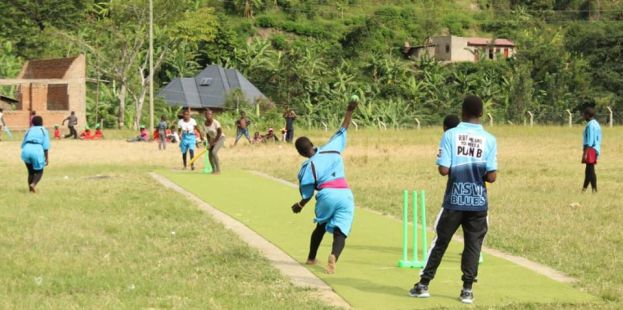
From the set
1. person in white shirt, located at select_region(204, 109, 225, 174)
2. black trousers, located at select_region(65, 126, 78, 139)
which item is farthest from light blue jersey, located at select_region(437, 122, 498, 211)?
black trousers, located at select_region(65, 126, 78, 139)

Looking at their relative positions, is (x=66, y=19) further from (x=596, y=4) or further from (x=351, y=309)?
(x=351, y=309)

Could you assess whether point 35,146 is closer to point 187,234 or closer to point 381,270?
point 187,234

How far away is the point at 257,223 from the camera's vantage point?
14000 mm

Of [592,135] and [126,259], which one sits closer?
[126,259]

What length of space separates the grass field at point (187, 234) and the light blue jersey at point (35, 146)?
66 centimetres

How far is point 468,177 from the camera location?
8094 mm

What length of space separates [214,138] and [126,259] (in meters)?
12.4

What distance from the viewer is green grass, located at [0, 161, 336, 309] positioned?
27.3 ft

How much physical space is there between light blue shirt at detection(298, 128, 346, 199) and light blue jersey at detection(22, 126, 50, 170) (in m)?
9.02

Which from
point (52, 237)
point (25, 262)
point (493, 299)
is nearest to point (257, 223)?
point (52, 237)

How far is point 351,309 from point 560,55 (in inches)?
2667

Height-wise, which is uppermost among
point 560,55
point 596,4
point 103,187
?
point 596,4

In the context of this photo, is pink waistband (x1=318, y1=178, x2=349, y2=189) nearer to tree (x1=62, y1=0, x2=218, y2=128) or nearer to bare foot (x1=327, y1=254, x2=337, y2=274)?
bare foot (x1=327, y1=254, x2=337, y2=274)

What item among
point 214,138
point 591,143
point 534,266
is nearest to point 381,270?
point 534,266
